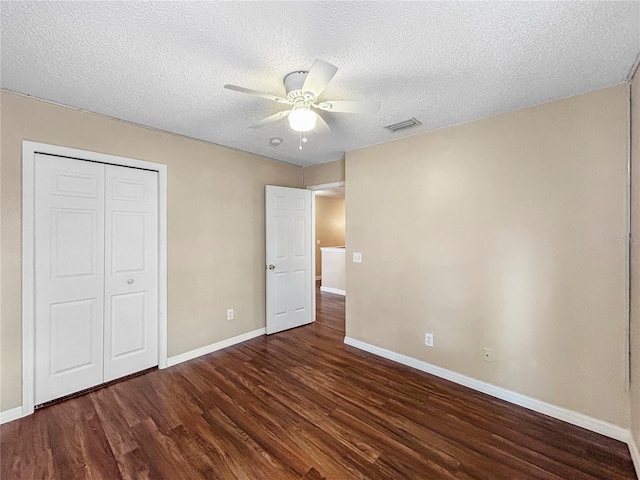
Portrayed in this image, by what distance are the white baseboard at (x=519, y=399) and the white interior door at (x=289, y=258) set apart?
1358 millimetres

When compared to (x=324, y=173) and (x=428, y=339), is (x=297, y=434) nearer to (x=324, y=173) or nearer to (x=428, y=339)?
(x=428, y=339)

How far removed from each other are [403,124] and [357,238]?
1.38 meters

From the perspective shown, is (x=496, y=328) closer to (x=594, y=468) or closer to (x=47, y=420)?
(x=594, y=468)

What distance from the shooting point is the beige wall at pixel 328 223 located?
768 cm

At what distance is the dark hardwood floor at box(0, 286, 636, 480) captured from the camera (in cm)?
161

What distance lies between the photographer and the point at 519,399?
2.21 meters

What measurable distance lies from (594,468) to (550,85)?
2.47m

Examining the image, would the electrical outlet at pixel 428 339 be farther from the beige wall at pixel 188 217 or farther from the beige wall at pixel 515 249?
the beige wall at pixel 188 217

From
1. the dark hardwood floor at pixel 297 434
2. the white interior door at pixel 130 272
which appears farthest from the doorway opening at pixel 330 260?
the white interior door at pixel 130 272

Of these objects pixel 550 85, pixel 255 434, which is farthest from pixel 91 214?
pixel 550 85

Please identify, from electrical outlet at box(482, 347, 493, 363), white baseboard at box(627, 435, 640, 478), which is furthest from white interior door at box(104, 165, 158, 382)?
white baseboard at box(627, 435, 640, 478)

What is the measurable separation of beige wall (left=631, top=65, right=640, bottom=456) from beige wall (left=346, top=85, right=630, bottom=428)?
8 cm

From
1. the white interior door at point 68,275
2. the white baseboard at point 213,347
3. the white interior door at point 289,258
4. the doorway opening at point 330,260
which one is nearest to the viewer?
the white interior door at point 68,275

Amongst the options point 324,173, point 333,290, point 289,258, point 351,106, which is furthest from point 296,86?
point 333,290
